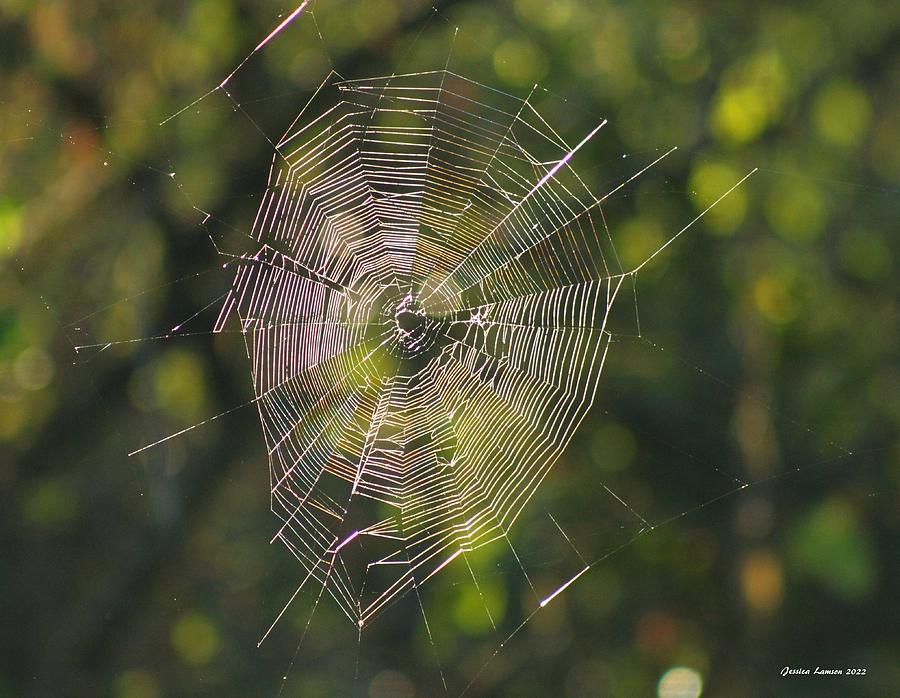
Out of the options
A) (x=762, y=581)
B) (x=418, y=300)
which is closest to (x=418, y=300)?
(x=418, y=300)

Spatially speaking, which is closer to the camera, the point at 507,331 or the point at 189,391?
the point at 507,331

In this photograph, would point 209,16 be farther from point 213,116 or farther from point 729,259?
point 729,259

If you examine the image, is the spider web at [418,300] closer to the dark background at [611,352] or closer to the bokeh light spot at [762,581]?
the dark background at [611,352]

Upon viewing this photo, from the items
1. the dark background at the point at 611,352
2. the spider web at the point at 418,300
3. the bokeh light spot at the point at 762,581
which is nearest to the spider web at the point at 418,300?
the spider web at the point at 418,300

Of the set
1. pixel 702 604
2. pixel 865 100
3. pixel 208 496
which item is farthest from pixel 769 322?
pixel 208 496

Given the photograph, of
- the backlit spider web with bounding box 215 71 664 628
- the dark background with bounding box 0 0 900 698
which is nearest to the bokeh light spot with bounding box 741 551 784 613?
the dark background with bounding box 0 0 900 698

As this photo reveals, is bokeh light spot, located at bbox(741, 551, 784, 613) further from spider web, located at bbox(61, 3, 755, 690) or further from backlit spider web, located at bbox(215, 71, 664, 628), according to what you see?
backlit spider web, located at bbox(215, 71, 664, 628)
